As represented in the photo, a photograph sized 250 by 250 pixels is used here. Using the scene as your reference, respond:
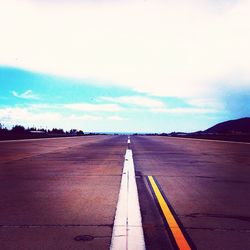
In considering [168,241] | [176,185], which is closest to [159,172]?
[176,185]

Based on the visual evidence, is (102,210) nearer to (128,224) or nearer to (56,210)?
(56,210)

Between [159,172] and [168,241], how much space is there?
8356 mm

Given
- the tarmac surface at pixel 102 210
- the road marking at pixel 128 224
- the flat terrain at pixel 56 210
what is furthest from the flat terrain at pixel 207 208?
the flat terrain at pixel 56 210

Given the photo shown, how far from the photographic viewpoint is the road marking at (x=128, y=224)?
5141 millimetres

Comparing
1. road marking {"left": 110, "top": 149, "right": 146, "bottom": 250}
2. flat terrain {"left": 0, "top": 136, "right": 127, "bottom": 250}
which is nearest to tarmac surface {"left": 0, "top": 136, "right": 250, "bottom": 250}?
flat terrain {"left": 0, "top": 136, "right": 127, "bottom": 250}

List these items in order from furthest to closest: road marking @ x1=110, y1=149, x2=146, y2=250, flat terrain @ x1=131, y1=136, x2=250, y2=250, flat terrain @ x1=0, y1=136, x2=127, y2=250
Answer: flat terrain @ x1=131, y1=136, x2=250, y2=250
flat terrain @ x1=0, y1=136, x2=127, y2=250
road marking @ x1=110, y1=149, x2=146, y2=250

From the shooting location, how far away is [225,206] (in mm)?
7781

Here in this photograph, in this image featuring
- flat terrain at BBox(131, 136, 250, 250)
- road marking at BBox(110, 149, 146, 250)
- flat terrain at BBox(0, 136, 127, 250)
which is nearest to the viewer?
road marking at BBox(110, 149, 146, 250)

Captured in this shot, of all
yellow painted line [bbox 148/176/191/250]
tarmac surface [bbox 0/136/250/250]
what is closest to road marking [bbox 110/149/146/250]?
tarmac surface [bbox 0/136/250/250]

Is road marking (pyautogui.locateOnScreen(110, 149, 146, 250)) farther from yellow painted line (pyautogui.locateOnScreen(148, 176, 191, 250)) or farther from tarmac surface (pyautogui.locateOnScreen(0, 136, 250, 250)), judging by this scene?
yellow painted line (pyautogui.locateOnScreen(148, 176, 191, 250))

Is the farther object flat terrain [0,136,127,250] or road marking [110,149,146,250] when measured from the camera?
flat terrain [0,136,127,250]

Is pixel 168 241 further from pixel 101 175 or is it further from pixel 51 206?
pixel 101 175

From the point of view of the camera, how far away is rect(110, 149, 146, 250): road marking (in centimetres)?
514

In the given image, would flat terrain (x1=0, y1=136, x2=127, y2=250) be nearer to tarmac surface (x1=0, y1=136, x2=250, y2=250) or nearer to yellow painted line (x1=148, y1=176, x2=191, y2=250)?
tarmac surface (x1=0, y1=136, x2=250, y2=250)
